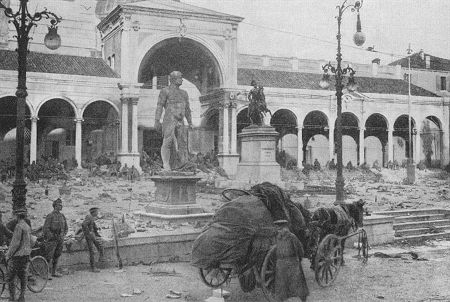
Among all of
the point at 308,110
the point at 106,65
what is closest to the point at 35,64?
the point at 106,65

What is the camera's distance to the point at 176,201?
11.9 m

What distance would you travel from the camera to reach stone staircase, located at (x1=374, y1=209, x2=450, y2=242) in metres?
13.0

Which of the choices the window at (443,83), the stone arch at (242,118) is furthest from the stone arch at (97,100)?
the window at (443,83)

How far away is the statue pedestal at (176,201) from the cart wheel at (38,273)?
405 centimetres

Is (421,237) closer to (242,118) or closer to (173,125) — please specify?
(173,125)

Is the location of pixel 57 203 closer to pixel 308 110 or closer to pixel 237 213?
pixel 237 213

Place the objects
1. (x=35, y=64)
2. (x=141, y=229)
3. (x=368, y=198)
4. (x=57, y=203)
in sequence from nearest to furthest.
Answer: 1. (x=57, y=203)
2. (x=141, y=229)
3. (x=368, y=198)
4. (x=35, y=64)

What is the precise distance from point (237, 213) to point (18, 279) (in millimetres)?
3090

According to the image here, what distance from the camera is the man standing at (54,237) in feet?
26.6

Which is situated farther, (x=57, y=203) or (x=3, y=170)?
(x=3, y=170)

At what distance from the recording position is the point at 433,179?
108 feet

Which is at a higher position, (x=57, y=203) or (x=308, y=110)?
(x=308, y=110)

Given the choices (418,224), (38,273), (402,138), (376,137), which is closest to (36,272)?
(38,273)

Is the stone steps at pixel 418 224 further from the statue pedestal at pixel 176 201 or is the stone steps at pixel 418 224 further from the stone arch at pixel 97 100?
the stone arch at pixel 97 100
